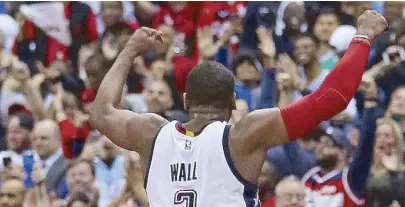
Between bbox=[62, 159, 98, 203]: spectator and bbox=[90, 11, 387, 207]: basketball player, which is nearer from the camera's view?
bbox=[90, 11, 387, 207]: basketball player

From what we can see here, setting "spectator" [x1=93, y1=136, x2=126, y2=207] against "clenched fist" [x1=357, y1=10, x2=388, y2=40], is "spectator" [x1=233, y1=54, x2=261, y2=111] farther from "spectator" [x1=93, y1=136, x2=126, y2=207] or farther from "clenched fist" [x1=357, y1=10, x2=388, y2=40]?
"clenched fist" [x1=357, y1=10, x2=388, y2=40]

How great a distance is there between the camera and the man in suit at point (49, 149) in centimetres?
880

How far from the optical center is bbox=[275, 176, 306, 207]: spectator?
7.26m

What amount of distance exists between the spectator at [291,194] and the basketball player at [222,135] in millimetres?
2462

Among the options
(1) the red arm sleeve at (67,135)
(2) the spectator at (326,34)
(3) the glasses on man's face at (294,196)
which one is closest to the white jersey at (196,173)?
(3) the glasses on man's face at (294,196)

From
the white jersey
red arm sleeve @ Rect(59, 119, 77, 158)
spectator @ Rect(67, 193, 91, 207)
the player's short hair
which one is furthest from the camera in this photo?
red arm sleeve @ Rect(59, 119, 77, 158)

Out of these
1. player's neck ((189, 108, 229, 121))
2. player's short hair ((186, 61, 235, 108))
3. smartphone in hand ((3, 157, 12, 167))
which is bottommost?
smartphone in hand ((3, 157, 12, 167))

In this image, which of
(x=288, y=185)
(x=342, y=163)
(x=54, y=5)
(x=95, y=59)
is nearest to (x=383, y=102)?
(x=342, y=163)

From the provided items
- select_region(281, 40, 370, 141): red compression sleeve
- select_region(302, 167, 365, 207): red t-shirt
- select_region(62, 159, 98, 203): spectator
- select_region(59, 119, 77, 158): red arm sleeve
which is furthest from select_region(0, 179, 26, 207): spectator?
select_region(281, 40, 370, 141): red compression sleeve

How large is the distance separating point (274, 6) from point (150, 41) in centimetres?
487

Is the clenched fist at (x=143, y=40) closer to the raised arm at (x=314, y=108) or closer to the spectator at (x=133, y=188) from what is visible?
the raised arm at (x=314, y=108)

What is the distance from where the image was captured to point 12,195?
834 cm

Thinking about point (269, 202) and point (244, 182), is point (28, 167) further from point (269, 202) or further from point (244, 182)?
point (244, 182)

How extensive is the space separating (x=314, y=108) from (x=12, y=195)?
13.8 feet
